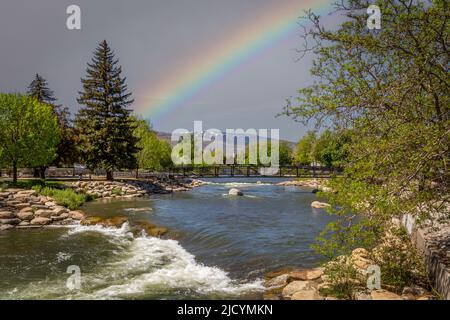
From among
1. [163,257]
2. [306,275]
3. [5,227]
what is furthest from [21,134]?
[306,275]

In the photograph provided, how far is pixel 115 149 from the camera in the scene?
3969 cm

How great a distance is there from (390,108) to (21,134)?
31.8 meters

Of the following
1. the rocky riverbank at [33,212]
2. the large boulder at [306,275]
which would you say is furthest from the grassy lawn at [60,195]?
the large boulder at [306,275]

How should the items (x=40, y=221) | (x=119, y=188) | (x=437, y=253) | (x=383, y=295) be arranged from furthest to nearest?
(x=119, y=188), (x=40, y=221), (x=437, y=253), (x=383, y=295)

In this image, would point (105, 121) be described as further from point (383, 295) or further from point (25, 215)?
point (383, 295)

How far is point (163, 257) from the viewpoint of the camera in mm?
14000

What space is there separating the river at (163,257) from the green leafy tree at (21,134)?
14.1m

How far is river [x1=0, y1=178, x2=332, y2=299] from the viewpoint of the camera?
10289 millimetres

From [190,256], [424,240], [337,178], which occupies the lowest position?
[190,256]

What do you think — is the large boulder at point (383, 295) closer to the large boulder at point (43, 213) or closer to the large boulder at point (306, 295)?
the large boulder at point (306, 295)

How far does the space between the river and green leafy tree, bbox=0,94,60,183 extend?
14.1 meters
